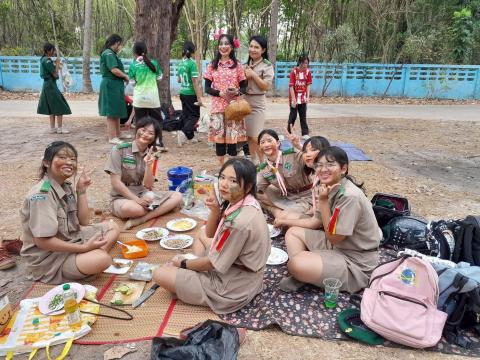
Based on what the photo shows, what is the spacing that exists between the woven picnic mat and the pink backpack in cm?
12

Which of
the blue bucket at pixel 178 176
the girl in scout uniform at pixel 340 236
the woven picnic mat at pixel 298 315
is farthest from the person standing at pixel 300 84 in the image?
the woven picnic mat at pixel 298 315

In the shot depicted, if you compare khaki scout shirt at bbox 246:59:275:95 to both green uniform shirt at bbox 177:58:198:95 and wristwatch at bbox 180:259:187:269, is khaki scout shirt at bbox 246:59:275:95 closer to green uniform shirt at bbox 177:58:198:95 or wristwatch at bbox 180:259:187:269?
green uniform shirt at bbox 177:58:198:95

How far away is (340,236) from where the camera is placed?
271cm

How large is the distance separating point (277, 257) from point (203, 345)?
4.29ft

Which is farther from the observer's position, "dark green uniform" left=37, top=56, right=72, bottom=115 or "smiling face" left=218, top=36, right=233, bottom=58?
"dark green uniform" left=37, top=56, right=72, bottom=115

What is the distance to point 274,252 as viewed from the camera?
130 inches

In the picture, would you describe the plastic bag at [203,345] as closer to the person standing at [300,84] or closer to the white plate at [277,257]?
the white plate at [277,257]

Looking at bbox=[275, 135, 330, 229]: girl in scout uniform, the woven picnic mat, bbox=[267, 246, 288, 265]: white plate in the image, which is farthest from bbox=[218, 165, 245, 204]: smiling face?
bbox=[275, 135, 330, 229]: girl in scout uniform

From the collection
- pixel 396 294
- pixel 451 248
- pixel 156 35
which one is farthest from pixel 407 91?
pixel 396 294

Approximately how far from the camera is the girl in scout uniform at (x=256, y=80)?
16.3 ft

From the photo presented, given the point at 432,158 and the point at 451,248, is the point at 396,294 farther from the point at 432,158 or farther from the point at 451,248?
the point at 432,158

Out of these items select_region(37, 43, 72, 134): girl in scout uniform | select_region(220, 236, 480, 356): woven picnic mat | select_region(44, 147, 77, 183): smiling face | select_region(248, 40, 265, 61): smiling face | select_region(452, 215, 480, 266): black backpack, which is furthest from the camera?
select_region(37, 43, 72, 134): girl in scout uniform

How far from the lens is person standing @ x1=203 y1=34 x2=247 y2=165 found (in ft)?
16.2

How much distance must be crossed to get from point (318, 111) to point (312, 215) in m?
8.10
